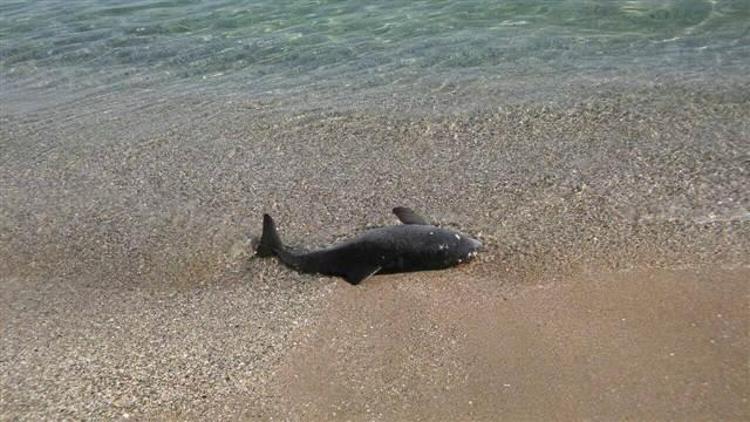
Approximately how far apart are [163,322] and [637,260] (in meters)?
2.73

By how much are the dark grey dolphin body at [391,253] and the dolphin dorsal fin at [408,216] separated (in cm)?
17

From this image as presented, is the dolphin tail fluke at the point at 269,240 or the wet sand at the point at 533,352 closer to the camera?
the wet sand at the point at 533,352

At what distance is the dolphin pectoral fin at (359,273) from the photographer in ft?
14.7

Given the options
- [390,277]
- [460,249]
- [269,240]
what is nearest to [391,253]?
[390,277]

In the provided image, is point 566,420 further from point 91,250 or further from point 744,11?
point 744,11

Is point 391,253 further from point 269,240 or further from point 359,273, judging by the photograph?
point 269,240

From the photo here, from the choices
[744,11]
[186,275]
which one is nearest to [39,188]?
[186,275]

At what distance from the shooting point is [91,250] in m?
5.22

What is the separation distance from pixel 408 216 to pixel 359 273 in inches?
24.9

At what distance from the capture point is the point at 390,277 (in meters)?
4.57

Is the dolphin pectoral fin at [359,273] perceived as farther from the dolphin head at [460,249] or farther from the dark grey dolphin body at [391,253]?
the dolphin head at [460,249]

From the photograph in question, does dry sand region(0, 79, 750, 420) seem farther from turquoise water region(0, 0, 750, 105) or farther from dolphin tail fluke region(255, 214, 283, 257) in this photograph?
turquoise water region(0, 0, 750, 105)

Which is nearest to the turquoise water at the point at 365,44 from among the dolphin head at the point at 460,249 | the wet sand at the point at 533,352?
the dolphin head at the point at 460,249

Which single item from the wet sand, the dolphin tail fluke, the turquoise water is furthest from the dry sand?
the turquoise water
